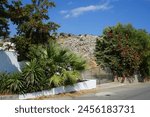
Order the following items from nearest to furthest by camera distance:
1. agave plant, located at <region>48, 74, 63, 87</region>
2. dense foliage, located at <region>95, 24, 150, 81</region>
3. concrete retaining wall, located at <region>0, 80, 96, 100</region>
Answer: concrete retaining wall, located at <region>0, 80, 96, 100</region>, agave plant, located at <region>48, 74, 63, 87</region>, dense foliage, located at <region>95, 24, 150, 81</region>

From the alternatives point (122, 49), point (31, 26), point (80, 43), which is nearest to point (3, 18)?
point (31, 26)

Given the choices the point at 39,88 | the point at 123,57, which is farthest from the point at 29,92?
the point at 123,57

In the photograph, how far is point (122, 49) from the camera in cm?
3619

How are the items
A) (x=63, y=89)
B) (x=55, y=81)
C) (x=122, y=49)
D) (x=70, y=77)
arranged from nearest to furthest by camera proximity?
(x=55, y=81) → (x=63, y=89) → (x=70, y=77) → (x=122, y=49)

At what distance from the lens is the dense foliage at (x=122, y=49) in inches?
1433

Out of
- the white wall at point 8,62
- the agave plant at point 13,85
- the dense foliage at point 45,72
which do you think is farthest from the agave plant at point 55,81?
the white wall at point 8,62

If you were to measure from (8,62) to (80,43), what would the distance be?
41.8m

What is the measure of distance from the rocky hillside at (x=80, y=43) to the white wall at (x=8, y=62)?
92.5 feet

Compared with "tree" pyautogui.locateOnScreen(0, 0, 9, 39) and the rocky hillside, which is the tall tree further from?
the rocky hillside

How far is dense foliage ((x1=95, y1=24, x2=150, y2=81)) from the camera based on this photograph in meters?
36.4

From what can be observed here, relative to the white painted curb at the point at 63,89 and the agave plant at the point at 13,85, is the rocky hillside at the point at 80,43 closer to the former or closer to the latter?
the white painted curb at the point at 63,89

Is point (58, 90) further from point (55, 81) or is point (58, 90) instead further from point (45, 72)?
point (45, 72)

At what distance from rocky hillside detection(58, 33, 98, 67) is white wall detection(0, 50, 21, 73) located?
1110 inches

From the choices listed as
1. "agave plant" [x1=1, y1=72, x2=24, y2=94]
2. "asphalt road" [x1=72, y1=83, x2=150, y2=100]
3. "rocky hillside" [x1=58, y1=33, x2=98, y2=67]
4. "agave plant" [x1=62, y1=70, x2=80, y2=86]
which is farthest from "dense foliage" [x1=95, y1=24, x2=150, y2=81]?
"rocky hillside" [x1=58, y1=33, x2=98, y2=67]
